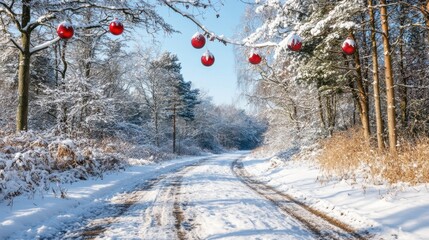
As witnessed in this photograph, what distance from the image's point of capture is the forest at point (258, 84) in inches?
314

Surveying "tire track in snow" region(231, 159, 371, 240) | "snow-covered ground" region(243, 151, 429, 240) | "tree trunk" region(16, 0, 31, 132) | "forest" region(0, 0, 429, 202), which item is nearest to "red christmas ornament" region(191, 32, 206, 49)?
"forest" region(0, 0, 429, 202)

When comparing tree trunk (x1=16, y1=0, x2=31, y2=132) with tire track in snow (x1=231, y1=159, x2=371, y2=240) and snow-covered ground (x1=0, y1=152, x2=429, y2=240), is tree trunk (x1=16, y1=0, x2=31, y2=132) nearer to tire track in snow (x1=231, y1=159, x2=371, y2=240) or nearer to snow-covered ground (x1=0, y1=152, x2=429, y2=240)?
snow-covered ground (x1=0, y1=152, x2=429, y2=240)

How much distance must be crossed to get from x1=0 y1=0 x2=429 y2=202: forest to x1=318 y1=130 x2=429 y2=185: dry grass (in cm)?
3

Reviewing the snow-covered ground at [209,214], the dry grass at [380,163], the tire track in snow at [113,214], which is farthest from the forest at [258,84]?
Result: the tire track in snow at [113,214]

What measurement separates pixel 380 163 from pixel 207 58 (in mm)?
6364

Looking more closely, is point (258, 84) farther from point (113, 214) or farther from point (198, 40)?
point (198, 40)

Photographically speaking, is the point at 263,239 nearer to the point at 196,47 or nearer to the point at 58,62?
the point at 196,47

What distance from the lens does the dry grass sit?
6828mm

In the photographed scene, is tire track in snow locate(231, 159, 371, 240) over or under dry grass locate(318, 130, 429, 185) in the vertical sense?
under

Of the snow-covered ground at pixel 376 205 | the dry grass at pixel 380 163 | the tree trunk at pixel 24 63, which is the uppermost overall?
the tree trunk at pixel 24 63

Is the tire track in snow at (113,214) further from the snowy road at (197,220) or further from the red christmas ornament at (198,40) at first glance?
the red christmas ornament at (198,40)

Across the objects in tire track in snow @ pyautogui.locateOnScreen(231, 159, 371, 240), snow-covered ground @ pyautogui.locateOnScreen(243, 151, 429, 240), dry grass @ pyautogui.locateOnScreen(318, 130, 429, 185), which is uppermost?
dry grass @ pyautogui.locateOnScreen(318, 130, 429, 185)

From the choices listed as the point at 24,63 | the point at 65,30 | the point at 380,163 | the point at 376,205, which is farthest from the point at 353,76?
the point at 65,30

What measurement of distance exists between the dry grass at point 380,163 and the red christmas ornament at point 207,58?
5.45 metres
